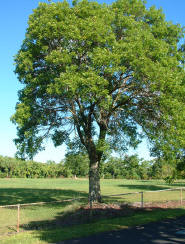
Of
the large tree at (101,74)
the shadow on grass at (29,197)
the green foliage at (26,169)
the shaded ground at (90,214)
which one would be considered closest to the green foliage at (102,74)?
the large tree at (101,74)

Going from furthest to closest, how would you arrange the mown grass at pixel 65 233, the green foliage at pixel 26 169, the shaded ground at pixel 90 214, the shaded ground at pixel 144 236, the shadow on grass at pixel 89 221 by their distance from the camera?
the green foliage at pixel 26 169 → the shaded ground at pixel 90 214 → the shadow on grass at pixel 89 221 → the mown grass at pixel 65 233 → the shaded ground at pixel 144 236

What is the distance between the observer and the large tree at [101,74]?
567 inches

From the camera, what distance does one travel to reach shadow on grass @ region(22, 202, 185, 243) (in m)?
10.9

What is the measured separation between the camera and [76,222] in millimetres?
14258

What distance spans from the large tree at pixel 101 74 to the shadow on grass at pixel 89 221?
180 cm

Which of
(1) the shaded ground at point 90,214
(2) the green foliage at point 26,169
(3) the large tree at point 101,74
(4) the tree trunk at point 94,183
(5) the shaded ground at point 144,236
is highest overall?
(3) the large tree at point 101,74

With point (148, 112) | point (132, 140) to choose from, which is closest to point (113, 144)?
point (132, 140)

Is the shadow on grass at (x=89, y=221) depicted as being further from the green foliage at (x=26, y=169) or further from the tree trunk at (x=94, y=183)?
the green foliage at (x=26, y=169)

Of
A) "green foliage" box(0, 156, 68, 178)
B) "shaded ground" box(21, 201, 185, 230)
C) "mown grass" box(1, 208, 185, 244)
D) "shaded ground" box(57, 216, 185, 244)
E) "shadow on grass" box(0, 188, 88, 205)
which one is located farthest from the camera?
"green foliage" box(0, 156, 68, 178)

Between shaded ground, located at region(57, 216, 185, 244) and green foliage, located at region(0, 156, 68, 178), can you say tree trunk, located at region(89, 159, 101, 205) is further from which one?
green foliage, located at region(0, 156, 68, 178)

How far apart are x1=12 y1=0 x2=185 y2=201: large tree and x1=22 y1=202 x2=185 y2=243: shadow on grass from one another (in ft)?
5.92

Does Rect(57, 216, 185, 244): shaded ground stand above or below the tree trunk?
below

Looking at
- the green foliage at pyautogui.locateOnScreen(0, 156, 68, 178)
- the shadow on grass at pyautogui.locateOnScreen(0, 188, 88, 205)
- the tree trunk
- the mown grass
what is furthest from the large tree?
the green foliage at pyautogui.locateOnScreen(0, 156, 68, 178)

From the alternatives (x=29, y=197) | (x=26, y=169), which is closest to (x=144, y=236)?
(x=29, y=197)
